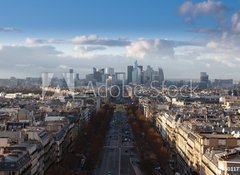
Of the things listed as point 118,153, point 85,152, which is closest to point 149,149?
point 118,153

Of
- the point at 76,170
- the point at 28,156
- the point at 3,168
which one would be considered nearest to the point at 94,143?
the point at 76,170

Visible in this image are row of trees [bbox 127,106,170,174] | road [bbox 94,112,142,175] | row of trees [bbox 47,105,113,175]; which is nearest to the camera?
row of trees [bbox 47,105,113,175]

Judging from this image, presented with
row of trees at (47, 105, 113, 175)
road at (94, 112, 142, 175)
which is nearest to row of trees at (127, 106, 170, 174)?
road at (94, 112, 142, 175)

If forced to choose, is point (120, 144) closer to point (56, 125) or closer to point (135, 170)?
point (56, 125)

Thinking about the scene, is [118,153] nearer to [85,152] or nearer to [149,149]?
[149,149]

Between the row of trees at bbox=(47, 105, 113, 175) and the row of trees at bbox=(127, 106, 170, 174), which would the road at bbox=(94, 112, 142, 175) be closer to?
the row of trees at bbox=(47, 105, 113, 175)

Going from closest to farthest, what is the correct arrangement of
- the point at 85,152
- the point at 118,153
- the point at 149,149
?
the point at 85,152, the point at 149,149, the point at 118,153

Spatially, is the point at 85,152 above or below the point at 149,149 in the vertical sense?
below
